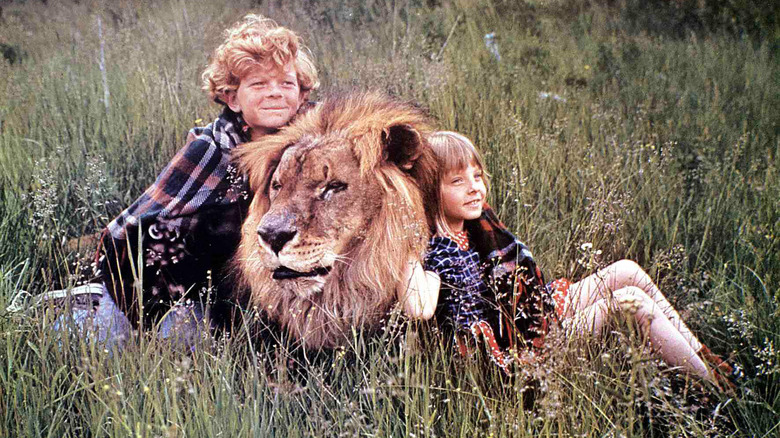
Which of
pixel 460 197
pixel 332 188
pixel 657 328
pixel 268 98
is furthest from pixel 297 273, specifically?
pixel 657 328

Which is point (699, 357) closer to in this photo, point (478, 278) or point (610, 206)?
point (610, 206)

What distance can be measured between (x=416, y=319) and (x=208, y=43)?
1612 millimetres

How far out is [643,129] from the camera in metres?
3.56

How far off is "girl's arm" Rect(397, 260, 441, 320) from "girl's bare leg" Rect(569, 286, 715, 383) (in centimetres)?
48

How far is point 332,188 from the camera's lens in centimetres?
229

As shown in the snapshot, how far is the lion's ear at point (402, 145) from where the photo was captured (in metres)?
2.32

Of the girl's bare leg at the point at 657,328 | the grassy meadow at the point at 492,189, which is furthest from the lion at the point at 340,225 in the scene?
the girl's bare leg at the point at 657,328

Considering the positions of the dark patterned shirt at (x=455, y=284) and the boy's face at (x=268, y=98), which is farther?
the boy's face at (x=268, y=98)

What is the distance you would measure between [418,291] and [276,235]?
50 centimetres

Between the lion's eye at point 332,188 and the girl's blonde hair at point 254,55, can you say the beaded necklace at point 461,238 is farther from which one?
the girl's blonde hair at point 254,55

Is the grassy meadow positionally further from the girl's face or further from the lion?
the girl's face

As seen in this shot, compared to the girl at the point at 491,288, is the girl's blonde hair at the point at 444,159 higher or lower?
higher

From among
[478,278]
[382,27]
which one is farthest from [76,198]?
[478,278]

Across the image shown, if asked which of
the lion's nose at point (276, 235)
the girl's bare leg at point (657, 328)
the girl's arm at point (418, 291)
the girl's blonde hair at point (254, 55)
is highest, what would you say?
the girl's blonde hair at point (254, 55)
